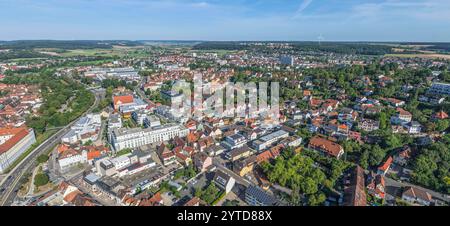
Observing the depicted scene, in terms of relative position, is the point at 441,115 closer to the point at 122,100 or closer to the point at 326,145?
the point at 326,145

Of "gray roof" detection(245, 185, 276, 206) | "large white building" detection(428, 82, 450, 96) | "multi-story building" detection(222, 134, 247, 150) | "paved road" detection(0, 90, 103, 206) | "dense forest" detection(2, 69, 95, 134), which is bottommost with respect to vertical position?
"paved road" detection(0, 90, 103, 206)

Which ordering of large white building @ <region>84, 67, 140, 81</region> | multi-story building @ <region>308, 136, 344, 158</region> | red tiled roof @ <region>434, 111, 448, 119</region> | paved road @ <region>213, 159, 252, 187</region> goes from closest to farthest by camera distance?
paved road @ <region>213, 159, 252, 187</region> < multi-story building @ <region>308, 136, 344, 158</region> < red tiled roof @ <region>434, 111, 448, 119</region> < large white building @ <region>84, 67, 140, 81</region>

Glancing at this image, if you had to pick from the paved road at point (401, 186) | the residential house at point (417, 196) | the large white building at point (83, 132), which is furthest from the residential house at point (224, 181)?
the large white building at point (83, 132)

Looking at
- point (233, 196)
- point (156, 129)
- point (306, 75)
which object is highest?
point (306, 75)

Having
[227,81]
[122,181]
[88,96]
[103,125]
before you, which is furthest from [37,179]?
[227,81]

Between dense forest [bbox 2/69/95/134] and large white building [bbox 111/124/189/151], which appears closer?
large white building [bbox 111/124/189/151]

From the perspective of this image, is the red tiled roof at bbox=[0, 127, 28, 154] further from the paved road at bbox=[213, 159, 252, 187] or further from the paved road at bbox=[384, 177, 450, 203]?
the paved road at bbox=[384, 177, 450, 203]

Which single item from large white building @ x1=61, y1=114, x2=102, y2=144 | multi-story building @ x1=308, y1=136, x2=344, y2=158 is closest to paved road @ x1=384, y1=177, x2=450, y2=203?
multi-story building @ x1=308, y1=136, x2=344, y2=158
